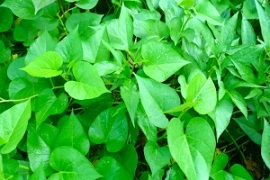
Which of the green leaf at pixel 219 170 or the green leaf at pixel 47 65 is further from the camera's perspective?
the green leaf at pixel 219 170

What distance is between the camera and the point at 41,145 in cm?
92

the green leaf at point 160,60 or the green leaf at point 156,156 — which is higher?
the green leaf at point 160,60

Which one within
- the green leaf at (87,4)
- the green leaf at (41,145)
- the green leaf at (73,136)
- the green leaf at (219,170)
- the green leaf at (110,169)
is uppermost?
the green leaf at (87,4)

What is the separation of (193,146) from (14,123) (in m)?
0.36

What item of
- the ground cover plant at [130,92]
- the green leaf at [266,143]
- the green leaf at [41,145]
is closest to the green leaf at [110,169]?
the ground cover plant at [130,92]

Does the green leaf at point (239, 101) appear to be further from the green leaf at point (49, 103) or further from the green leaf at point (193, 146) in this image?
the green leaf at point (49, 103)

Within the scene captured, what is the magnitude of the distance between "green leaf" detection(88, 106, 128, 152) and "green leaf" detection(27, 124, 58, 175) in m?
0.09

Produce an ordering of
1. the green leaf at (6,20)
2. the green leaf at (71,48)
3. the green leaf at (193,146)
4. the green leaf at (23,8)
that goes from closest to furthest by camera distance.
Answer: the green leaf at (193,146) < the green leaf at (71,48) < the green leaf at (23,8) < the green leaf at (6,20)

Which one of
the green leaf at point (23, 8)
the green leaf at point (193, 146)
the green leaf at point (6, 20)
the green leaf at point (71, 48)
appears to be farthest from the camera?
the green leaf at point (6, 20)

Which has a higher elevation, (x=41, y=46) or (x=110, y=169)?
(x=41, y=46)

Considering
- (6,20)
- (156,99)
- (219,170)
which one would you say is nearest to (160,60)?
(156,99)

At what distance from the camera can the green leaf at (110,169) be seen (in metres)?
0.92

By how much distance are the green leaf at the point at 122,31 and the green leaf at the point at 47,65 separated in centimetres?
15

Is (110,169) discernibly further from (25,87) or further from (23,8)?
(23,8)
